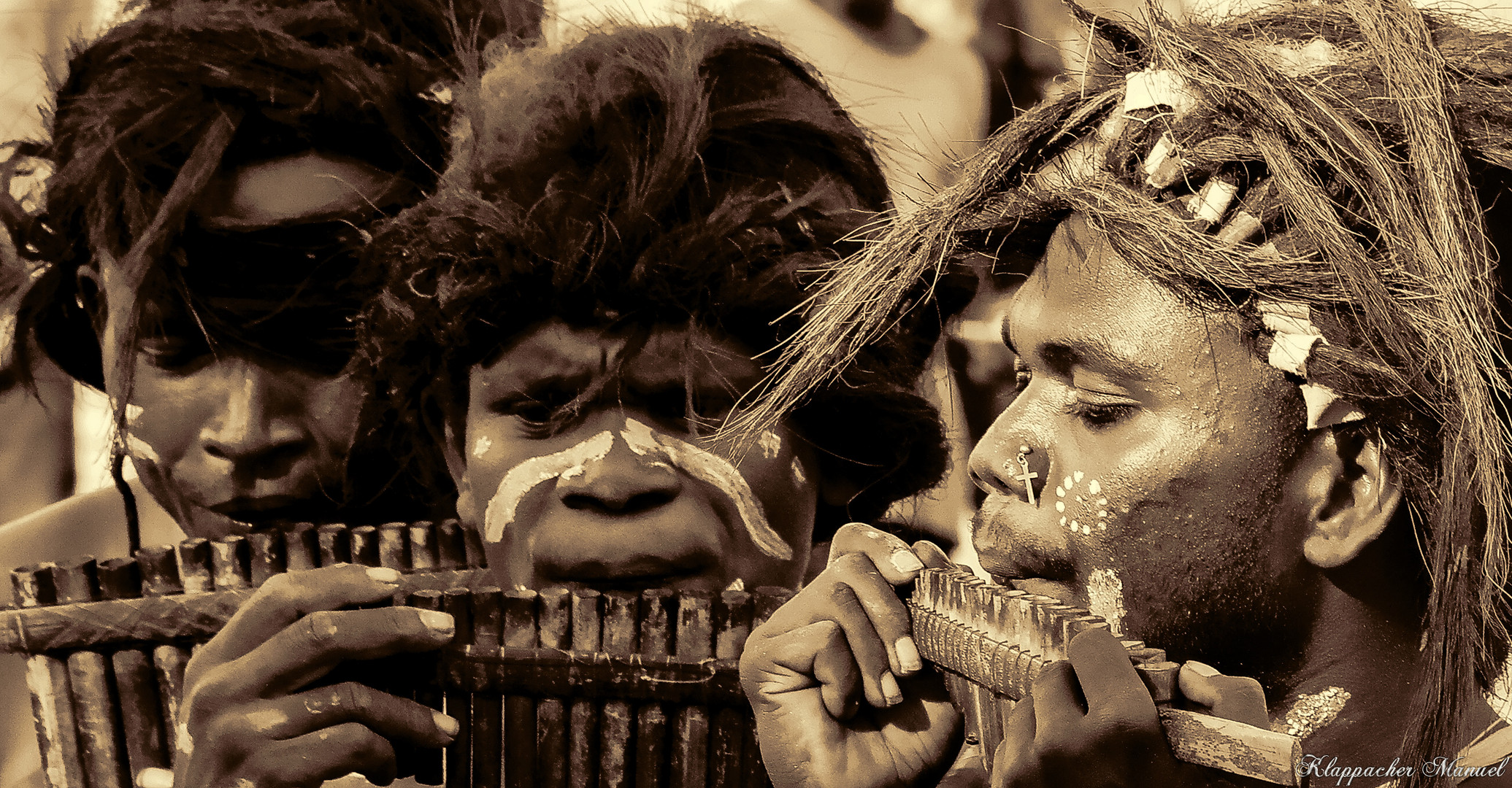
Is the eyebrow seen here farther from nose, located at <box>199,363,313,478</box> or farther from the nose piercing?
nose, located at <box>199,363,313,478</box>

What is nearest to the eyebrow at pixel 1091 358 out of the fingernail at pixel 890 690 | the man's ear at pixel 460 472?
the fingernail at pixel 890 690

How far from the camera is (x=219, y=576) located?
2393 mm

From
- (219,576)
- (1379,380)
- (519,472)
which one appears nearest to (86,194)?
(219,576)

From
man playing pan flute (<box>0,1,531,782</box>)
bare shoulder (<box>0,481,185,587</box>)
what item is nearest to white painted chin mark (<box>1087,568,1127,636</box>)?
man playing pan flute (<box>0,1,531,782</box>)

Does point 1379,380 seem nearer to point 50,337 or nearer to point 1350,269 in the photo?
point 1350,269

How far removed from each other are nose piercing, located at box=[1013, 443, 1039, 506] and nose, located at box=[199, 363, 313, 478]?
1597 millimetres

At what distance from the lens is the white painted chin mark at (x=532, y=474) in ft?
7.49

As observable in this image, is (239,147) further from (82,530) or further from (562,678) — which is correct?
(82,530)

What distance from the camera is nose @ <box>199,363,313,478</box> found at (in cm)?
264

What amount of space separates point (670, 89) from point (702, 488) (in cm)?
71

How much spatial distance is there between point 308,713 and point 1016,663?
3.72 feet

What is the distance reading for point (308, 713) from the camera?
6.74ft

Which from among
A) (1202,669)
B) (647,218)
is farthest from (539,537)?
(1202,669)

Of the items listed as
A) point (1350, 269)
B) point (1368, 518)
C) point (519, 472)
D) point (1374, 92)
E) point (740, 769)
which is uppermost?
point (1374, 92)
